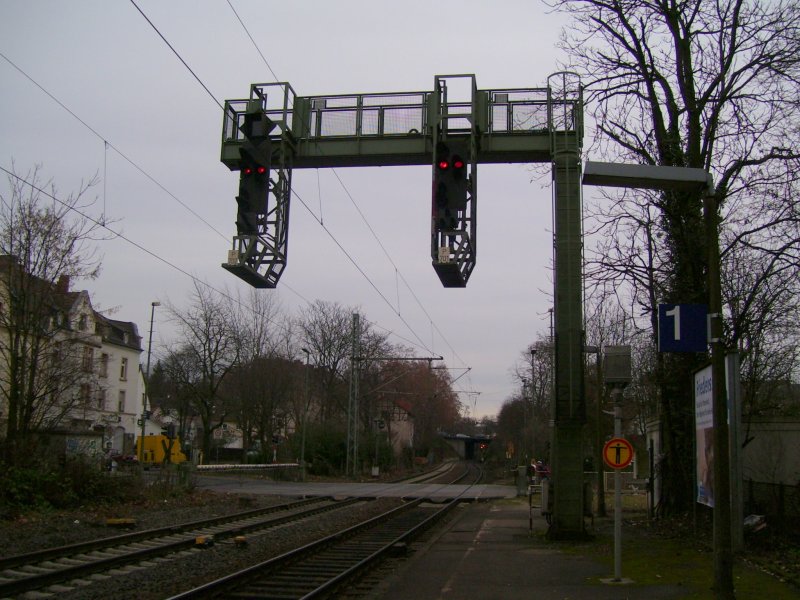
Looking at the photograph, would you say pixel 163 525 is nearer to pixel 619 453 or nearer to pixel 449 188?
pixel 449 188

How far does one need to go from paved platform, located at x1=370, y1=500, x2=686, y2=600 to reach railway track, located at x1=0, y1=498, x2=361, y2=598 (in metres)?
4.38

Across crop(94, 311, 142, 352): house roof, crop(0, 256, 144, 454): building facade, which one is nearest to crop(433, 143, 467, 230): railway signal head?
crop(0, 256, 144, 454): building facade

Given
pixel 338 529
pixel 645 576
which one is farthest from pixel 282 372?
pixel 645 576

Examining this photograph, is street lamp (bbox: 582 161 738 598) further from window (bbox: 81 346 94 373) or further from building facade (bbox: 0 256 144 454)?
window (bbox: 81 346 94 373)

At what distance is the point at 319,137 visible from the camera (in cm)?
1742

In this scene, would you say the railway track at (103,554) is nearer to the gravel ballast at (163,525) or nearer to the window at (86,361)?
the gravel ballast at (163,525)

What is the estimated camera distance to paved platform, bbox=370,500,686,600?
10.9 metres

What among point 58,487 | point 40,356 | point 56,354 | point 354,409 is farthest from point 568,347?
point 354,409

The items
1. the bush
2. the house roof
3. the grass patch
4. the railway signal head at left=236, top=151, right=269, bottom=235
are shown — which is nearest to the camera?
the grass patch

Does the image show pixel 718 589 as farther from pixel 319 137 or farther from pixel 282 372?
pixel 282 372

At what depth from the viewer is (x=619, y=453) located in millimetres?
11773

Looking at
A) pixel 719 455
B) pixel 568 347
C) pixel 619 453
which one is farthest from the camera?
pixel 568 347

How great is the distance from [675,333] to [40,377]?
1965cm

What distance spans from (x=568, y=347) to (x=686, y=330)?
636cm
